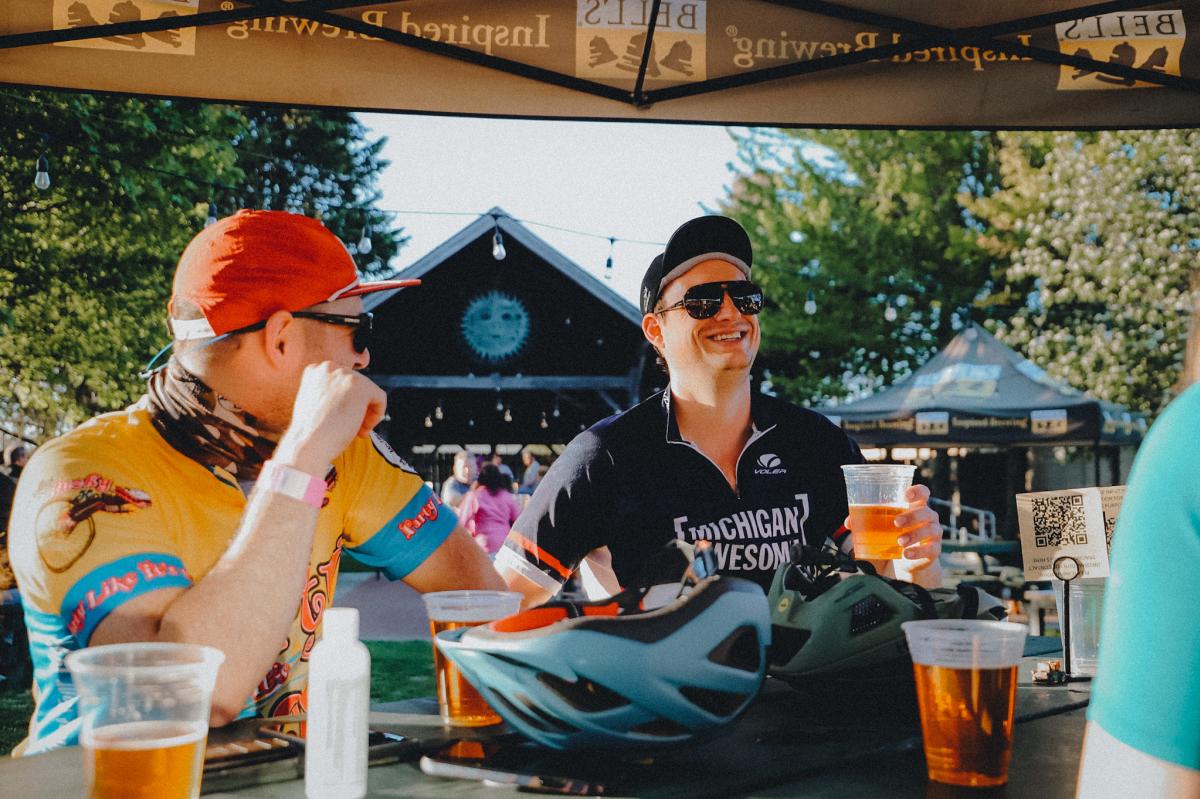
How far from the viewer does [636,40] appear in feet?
10.9

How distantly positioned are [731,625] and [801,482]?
188 centimetres

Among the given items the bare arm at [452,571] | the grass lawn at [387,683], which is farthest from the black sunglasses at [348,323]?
the grass lawn at [387,683]

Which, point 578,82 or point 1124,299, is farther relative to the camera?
point 1124,299

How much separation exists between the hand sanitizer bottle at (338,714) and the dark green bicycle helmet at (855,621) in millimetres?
782

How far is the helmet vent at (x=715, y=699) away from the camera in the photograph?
1.28 meters

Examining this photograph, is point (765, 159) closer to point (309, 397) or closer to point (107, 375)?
point (107, 375)

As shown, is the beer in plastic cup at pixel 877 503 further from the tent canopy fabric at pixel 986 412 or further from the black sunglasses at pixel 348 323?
the tent canopy fabric at pixel 986 412

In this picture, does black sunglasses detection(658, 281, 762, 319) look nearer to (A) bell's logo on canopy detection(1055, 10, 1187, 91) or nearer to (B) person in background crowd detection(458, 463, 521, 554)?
(A) bell's logo on canopy detection(1055, 10, 1187, 91)

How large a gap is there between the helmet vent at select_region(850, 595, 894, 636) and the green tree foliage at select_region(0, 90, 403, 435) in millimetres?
12853

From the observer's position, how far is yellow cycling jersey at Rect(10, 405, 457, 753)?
1733 mm

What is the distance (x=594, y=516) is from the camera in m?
3.08

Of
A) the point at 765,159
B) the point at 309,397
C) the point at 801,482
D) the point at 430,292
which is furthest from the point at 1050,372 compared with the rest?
→ the point at 309,397

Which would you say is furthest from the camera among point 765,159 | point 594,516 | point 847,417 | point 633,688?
point 765,159

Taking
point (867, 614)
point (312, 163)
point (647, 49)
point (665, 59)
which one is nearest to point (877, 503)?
point (867, 614)
